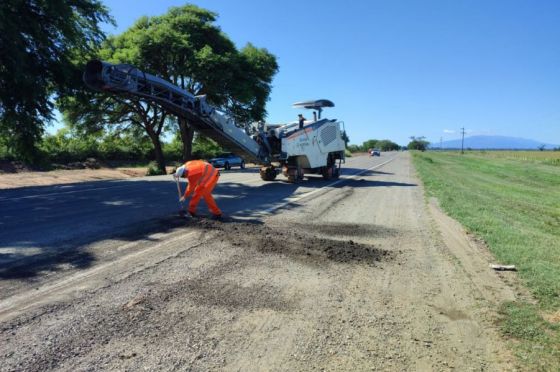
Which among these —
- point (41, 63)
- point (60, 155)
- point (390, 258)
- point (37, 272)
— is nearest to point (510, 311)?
point (390, 258)

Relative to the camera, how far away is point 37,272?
4.75 meters

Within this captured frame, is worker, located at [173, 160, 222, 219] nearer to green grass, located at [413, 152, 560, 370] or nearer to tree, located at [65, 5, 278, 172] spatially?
green grass, located at [413, 152, 560, 370]

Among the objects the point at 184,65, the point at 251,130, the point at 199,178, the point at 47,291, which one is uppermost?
the point at 184,65

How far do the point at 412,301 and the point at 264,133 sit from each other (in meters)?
13.6

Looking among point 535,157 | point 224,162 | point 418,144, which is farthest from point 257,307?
point 418,144

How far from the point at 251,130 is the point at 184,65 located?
45.9 ft

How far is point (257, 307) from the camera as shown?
3.99 metres

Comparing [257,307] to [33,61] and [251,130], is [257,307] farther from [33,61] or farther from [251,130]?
[33,61]

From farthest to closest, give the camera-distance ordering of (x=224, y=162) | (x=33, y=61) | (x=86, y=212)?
1. (x=224, y=162)
2. (x=33, y=61)
3. (x=86, y=212)

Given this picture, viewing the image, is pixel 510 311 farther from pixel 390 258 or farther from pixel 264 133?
pixel 264 133

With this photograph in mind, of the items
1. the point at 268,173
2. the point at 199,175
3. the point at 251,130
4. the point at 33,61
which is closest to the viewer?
the point at 199,175

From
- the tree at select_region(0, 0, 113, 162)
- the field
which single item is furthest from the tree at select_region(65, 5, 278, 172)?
the field

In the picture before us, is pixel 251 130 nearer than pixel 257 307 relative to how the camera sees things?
No

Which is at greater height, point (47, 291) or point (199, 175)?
point (199, 175)
